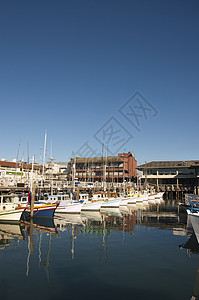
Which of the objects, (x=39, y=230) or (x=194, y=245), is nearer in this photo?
(x=194, y=245)

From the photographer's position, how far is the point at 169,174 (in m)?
92.6

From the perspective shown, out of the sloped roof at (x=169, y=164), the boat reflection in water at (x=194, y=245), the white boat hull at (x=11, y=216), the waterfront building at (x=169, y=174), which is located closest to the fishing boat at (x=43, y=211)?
the white boat hull at (x=11, y=216)

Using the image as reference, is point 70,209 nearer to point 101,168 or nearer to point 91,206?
point 91,206

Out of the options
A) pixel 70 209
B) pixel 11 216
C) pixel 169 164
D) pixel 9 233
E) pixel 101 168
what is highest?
pixel 169 164

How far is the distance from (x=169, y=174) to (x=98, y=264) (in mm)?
83237

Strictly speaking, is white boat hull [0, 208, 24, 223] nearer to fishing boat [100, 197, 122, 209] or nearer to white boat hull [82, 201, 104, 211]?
white boat hull [82, 201, 104, 211]

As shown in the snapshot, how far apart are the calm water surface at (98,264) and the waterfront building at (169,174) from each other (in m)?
68.1

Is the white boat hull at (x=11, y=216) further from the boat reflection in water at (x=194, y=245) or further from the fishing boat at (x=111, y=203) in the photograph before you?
the fishing boat at (x=111, y=203)

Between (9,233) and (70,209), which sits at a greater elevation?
(70,209)

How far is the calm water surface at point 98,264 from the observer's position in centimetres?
1087

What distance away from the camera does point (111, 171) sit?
94812 millimetres

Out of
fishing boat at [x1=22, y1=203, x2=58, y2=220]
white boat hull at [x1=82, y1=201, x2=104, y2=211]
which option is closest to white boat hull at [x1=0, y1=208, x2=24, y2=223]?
fishing boat at [x1=22, y1=203, x2=58, y2=220]

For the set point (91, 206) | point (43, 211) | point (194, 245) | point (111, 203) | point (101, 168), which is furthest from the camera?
point (101, 168)

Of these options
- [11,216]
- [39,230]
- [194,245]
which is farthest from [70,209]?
[194,245]
